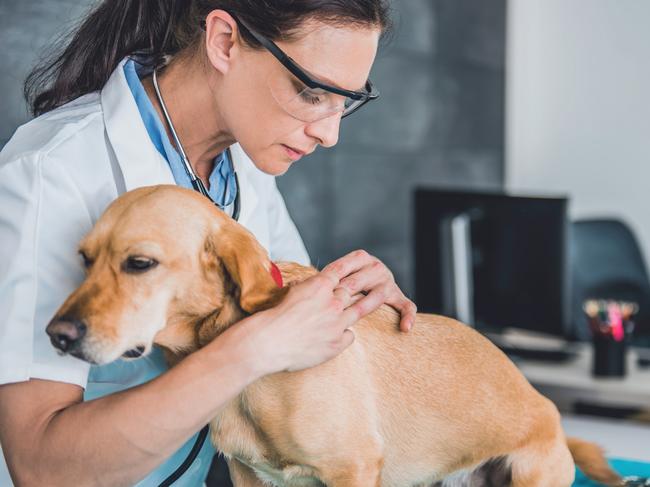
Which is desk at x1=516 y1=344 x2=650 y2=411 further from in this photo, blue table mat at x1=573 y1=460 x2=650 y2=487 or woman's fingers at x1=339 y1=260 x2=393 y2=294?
woman's fingers at x1=339 y1=260 x2=393 y2=294

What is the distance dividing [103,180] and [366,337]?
44 cm

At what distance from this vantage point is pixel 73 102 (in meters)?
1.20

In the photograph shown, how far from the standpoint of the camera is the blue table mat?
1.47m

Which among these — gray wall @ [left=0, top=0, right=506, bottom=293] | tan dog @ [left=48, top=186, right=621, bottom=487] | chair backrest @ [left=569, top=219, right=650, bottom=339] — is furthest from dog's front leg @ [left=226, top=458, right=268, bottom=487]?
chair backrest @ [left=569, top=219, right=650, bottom=339]

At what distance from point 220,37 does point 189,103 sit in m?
0.12

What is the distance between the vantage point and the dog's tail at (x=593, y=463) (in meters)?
1.41

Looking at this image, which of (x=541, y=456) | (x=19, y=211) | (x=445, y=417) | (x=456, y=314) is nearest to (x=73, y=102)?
(x=19, y=211)

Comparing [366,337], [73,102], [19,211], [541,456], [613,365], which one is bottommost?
[613,365]

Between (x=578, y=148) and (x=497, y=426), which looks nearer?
(x=497, y=426)

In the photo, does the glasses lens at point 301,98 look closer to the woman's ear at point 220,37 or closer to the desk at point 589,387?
the woman's ear at point 220,37

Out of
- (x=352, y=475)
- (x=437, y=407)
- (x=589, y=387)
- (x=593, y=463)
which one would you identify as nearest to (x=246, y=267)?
(x=352, y=475)

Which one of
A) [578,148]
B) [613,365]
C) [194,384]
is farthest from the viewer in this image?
[578,148]

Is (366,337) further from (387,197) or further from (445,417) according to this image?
(387,197)

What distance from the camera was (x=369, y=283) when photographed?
47.9 inches
